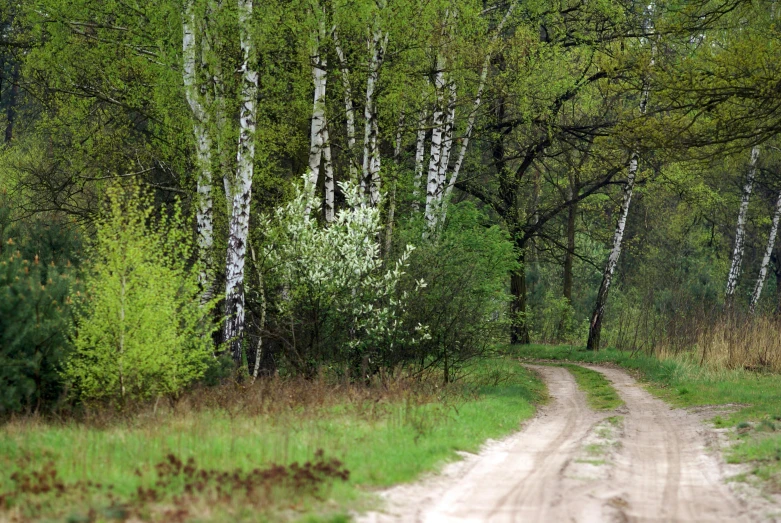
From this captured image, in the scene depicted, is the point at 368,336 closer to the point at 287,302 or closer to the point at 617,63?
the point at 287,302

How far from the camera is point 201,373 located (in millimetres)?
14484

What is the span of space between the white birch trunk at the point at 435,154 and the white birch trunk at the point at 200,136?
665 cm

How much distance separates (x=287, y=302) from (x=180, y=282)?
12.7 ft

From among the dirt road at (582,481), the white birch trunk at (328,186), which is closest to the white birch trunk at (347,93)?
the white birch trunk at (328,186)

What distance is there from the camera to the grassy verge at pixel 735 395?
11.5 meters

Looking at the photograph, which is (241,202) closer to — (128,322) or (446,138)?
(128,322)

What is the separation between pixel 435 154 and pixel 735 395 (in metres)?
10.6

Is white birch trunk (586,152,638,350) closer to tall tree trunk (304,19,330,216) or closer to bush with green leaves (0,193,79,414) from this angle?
tall tree trunk (304,19,330,216)

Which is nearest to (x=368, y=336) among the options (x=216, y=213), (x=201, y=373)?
(x=201, y=373)

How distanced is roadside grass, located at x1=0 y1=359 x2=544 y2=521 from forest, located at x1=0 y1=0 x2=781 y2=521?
5cm

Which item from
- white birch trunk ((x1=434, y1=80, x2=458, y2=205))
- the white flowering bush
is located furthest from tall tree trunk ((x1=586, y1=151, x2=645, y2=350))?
the white flowering bush

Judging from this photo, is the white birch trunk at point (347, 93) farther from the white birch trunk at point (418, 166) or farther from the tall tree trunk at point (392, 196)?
the white birch trunk at point (418, 166)

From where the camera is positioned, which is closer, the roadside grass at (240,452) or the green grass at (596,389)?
the roadside grass at (240,452)

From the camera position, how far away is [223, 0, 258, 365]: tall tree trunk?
17297mm
